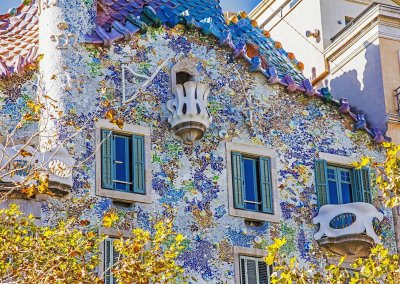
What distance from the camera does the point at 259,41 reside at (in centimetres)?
2938

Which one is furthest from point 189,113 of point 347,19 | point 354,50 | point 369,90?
point 347,19

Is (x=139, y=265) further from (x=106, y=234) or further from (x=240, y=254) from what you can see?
(x=240, y=254)

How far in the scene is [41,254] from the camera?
20.0 meters

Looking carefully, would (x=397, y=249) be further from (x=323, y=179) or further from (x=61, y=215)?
(x=61, y=215)

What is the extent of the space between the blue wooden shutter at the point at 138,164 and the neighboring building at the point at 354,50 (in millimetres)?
5322

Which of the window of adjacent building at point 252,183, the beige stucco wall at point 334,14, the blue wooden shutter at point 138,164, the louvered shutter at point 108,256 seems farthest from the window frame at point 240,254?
the beige stucco wall at point 334,14

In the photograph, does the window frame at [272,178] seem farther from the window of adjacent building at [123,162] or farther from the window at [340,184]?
the window of adjacent building at [123,162]

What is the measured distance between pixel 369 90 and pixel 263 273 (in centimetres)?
509

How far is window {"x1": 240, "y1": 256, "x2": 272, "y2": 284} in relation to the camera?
24938 millimetres

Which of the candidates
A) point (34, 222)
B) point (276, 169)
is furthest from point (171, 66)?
point (34, 222)

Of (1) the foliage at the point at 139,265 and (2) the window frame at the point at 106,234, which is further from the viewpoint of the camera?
(2) the window frame at the point at 106,234

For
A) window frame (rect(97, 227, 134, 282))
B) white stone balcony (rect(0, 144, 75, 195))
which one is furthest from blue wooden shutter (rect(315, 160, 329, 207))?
white stone balcony (rect(0, 144, 75, 195))

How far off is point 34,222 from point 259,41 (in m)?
7.99

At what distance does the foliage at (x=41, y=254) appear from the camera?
62.2 feet
